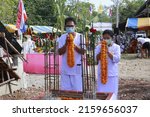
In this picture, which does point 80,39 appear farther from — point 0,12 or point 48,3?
point 48,3

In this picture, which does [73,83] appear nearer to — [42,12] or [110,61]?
[110,61]

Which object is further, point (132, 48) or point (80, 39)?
point (132, 48)

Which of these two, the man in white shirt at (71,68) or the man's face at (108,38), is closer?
the man's face at (108,38)

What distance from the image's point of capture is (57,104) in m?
4.26

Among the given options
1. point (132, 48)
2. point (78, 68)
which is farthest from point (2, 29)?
point (132, 48)

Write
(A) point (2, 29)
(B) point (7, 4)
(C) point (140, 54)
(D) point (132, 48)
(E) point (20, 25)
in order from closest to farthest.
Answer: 1. (A) point (2, 29)
2. (E) point (20, 25)
3. (C) point (140, 54)
4. (D) point (132, 48)
5. (B) point (7, 4)

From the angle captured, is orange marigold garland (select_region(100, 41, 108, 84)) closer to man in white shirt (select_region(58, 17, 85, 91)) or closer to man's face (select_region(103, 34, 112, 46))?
man's face (select_region(103, 34, 112, 46))

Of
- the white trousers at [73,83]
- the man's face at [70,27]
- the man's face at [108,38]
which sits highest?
the man's face at [70,27]

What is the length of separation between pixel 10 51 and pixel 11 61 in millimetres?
251

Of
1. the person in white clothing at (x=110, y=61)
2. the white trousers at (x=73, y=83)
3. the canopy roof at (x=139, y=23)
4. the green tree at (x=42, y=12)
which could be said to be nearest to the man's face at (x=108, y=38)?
the person in white clothing at (x=110, y=61)

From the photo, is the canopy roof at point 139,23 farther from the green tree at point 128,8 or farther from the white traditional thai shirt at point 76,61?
the green tree at point 128,8

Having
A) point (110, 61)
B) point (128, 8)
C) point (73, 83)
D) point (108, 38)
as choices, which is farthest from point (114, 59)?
point (128, 8)

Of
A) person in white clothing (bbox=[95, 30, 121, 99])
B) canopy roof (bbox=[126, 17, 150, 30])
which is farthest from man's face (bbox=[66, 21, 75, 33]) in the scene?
canopy roof (bbox=[126, 17, 150, 30])

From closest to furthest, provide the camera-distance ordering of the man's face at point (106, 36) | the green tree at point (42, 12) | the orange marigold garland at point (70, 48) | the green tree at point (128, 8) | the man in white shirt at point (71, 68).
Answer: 1. the man's face at point (106, 36)
2. the orange marigold garland at point (70, 48)
3. the man in white shirt at point (71, 68)
4. the green tree at point (42, 12)
5. the green tree at point (128, 8)
